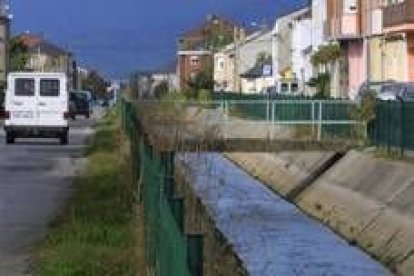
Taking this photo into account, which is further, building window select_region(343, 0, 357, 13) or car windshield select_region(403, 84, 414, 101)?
building window select_region(343, 0, 357, 13)

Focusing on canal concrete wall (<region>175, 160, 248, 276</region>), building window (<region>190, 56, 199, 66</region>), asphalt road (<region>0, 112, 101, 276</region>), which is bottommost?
asphalt road (<region>0, 112, 101, 276</region>)

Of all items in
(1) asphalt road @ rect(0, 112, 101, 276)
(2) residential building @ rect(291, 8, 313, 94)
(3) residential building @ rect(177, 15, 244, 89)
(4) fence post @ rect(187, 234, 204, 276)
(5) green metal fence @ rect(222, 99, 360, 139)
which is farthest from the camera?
(3) residential building @ rect(177, 15, 244, 89)

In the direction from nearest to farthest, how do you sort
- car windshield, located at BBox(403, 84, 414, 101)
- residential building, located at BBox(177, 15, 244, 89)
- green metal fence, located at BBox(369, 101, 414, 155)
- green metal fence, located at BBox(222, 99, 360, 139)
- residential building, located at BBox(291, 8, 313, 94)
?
green metal fence, located at BBox(369, 101, 414, 155) → green metal fence, located at BBox(222, 99, 360, 139) → car windshield, located at BBox(403, 84, 414, 101) → residential building, located at BBox(291, 8, 313, 94) → residential building, located at BBox(177, 15, 244, 89)

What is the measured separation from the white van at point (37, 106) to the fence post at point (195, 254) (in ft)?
124

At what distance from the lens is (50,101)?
4347cm

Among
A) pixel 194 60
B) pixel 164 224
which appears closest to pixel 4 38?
pixel 194 60

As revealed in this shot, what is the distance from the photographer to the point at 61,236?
15.1 metres

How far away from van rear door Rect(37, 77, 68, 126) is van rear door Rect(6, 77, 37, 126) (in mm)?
211

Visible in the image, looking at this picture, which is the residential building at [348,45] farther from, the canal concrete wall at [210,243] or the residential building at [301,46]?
the canal concrete wall at [210,243]

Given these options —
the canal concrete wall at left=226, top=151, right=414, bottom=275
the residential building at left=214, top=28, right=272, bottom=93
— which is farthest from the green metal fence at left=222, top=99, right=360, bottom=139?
the residential building at left=214, top=28, right=272, bottom=93

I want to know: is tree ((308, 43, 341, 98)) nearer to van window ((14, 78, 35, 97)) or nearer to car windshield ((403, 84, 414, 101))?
car windshield ((403, 84, 414, 101))

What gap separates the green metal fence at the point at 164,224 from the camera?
21.2ft

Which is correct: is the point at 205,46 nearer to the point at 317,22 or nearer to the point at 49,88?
the point at 317,22

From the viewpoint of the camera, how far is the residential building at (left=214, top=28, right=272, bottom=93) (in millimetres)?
141375
